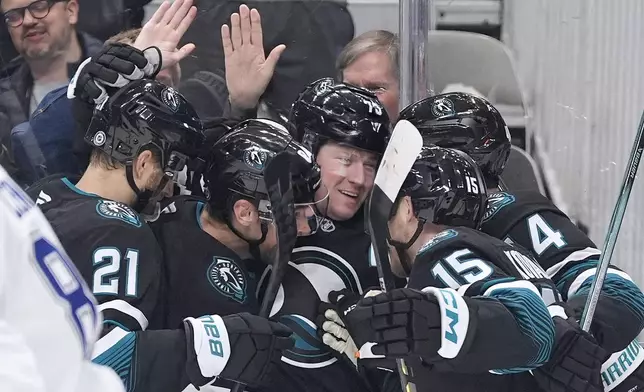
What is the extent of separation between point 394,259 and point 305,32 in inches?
34.6

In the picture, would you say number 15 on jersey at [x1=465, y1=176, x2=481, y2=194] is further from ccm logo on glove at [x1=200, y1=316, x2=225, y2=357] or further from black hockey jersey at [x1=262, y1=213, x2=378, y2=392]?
ccm logo on glove at [x1=200, y1=316, x2=225, y2=357]

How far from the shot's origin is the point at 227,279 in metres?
1.66

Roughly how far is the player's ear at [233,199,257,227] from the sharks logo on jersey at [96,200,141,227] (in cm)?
18

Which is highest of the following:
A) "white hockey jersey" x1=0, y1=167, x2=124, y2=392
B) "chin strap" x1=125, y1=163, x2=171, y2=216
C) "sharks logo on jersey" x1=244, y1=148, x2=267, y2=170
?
"white hockey jersey" x1=0, y1=167, x2=124, y2=392

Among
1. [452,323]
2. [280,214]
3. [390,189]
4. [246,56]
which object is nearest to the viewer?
[452,323]

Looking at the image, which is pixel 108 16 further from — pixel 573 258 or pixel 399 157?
pixel 573 258

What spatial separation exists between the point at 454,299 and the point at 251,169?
0.47m

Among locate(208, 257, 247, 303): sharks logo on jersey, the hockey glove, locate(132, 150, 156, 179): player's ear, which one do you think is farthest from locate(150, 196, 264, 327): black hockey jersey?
the hockey glove

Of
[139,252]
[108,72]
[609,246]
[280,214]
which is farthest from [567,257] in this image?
[108,72]

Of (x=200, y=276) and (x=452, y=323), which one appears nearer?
(x=452, y=323)

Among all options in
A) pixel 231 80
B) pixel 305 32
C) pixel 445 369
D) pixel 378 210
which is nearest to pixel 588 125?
pixel 305 32

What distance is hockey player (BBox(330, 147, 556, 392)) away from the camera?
4.29 feet

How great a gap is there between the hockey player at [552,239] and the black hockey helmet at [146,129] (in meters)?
0.44

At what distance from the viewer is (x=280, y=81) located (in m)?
2.33
